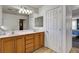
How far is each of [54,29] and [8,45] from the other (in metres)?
2.03

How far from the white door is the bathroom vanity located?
1.53 ft

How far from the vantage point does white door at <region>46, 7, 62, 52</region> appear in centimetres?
348

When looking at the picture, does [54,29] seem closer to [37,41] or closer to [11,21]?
[37,41]

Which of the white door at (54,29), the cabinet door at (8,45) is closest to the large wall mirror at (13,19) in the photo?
the white door at (54,29)

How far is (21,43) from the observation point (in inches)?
116

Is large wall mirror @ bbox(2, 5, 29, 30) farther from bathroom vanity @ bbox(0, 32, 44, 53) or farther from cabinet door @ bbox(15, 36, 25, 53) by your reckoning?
cabinet door @ bbox(15, 36, 25, 53)

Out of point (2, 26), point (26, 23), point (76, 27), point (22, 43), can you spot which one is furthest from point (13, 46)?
point (76, 27)

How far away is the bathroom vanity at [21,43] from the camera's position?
7.63 feet

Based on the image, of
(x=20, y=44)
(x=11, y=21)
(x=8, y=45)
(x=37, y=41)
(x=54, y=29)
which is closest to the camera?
(x=8, y=45)

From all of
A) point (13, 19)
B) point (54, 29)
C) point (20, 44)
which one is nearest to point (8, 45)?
point (20, 44)

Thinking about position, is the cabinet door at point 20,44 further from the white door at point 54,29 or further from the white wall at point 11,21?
the white wall at point 11,21
